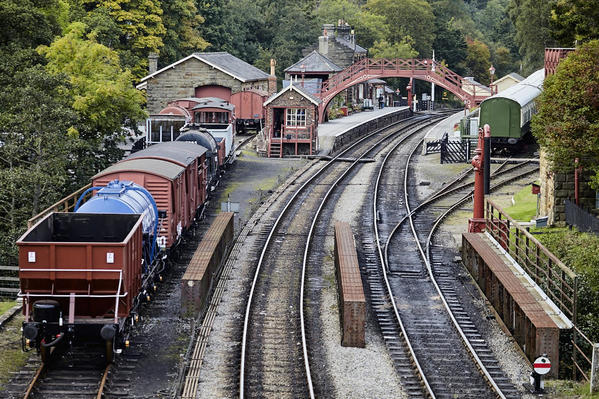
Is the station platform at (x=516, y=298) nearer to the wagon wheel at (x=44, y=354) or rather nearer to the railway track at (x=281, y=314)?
the railway track at (x=281, y=314)

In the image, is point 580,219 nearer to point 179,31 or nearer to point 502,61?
point 179,31

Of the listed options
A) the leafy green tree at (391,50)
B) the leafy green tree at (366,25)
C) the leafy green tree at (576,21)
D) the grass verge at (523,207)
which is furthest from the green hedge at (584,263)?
the leafy green tree at (366,25)

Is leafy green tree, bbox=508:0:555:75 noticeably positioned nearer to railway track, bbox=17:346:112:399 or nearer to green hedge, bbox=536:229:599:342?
green hedge, bbox=536:229:599:342

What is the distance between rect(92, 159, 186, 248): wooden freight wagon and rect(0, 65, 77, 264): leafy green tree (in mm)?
4648

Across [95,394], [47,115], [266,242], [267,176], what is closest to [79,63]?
[47,115]

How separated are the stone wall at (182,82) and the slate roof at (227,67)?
1.34ft

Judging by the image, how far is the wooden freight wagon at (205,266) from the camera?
2131 cm

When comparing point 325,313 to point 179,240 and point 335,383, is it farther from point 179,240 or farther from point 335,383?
point 179,240

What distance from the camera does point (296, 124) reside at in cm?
5012

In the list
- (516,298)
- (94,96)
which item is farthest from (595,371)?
(94,96)

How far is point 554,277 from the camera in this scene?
2180 cm

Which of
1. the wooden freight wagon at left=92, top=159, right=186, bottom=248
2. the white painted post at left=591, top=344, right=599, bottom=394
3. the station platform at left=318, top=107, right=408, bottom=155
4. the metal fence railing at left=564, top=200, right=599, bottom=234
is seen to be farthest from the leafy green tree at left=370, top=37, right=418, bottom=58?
the white painted post at left=591, top=344, right=599, bottom=394

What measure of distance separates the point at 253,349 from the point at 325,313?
3.23m

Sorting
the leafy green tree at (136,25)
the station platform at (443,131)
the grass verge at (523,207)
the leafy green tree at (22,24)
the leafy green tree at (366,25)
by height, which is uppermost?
the leafy green tree at (366,25)
